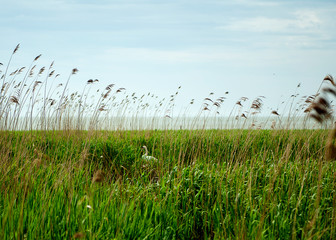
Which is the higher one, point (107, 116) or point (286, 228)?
point (107, 116)

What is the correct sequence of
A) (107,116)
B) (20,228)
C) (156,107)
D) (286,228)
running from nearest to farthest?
(20,228)
(286,228)
(107,116)
(156,107)

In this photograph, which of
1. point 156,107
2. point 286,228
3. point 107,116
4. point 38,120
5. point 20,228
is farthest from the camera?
point 156,107

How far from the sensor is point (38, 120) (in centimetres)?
755

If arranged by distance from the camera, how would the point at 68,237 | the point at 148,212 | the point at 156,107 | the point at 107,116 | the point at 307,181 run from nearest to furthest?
the point at 68,237 < the point at 148,212 < the point at 307,181 < the point at 107,116 < the point at 156,107

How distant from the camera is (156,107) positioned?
9703mm

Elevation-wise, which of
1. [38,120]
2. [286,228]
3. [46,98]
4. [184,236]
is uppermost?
[46,98]

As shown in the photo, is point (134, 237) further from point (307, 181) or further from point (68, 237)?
point (307, 181)

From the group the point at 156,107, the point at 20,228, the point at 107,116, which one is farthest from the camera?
the point at 156,107

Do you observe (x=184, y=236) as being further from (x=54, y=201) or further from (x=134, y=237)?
(x=54, y=201)

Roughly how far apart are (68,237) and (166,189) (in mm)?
1521

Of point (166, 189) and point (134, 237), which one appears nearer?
point (134, 237)

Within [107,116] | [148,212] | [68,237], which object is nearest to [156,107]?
[107,116]

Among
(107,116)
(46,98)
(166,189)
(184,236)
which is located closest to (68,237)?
(184,236)

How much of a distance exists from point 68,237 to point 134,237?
1.78ft
